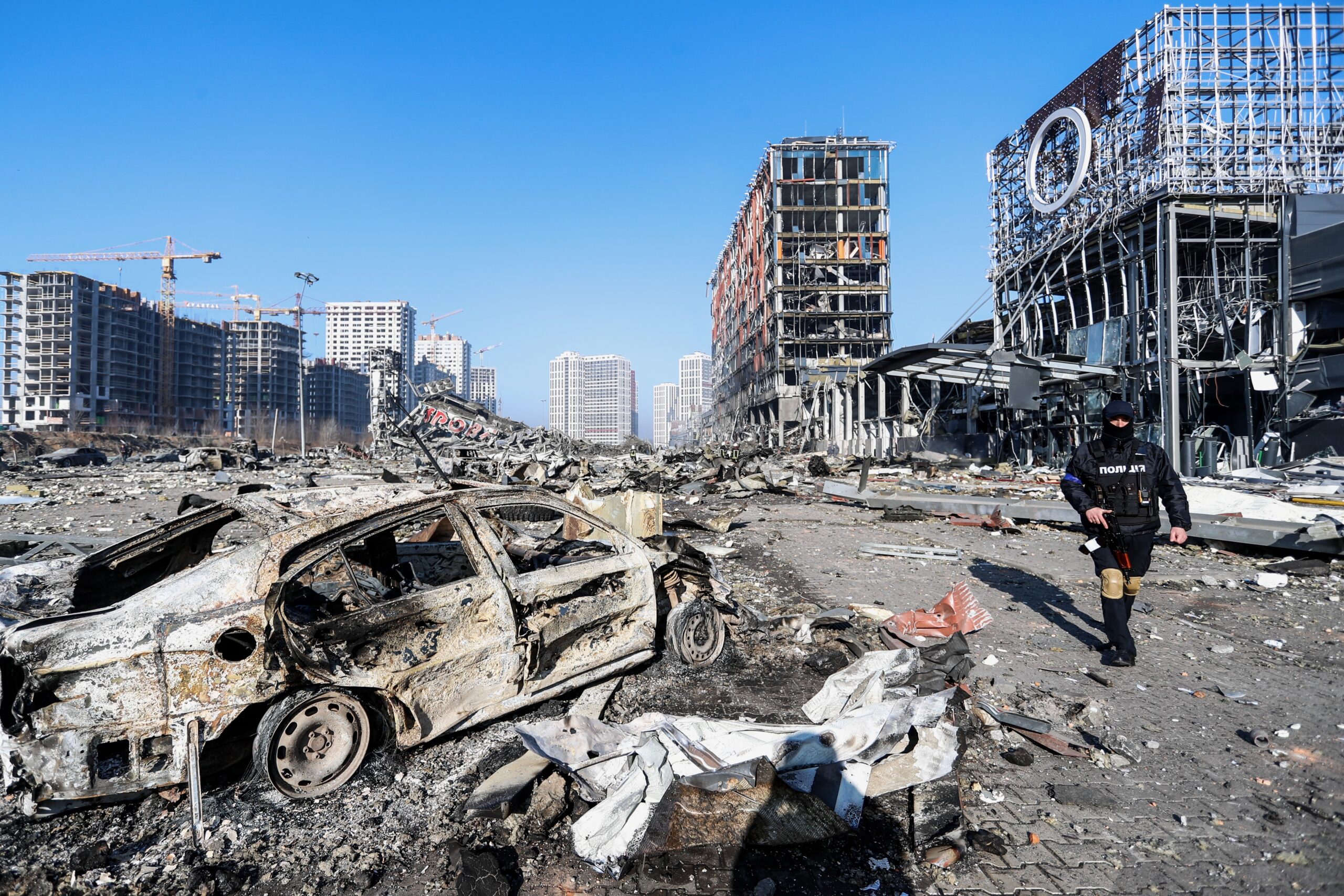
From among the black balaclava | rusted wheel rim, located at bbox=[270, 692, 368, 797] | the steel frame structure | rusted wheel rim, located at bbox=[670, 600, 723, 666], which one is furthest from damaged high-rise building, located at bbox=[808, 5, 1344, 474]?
rusted wheel rim, located at bbox=[270, 692, 368, 797]

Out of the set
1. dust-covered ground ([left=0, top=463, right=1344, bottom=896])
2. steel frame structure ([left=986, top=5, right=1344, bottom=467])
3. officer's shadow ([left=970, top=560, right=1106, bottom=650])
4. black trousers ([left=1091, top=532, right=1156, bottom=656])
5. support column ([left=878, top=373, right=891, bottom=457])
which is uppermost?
steel frame structure ([left=986, top=5, right=1344, bottom=467])

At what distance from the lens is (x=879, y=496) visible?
45.4 feet

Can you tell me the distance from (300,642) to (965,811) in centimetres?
310

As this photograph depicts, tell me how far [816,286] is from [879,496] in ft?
144

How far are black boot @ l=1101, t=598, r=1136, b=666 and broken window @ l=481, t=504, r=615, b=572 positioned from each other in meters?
3.54

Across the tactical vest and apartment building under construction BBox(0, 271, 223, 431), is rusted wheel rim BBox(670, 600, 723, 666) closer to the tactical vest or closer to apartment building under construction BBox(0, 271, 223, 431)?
the tactical vest

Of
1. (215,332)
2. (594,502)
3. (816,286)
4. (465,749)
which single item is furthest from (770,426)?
(215,332)

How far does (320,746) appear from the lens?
3.23m

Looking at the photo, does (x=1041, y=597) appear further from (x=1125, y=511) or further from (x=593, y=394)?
(x=593, y=394)

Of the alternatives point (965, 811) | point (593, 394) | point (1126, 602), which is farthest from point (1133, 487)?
point (593, 394)

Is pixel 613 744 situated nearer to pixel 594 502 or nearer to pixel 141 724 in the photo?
pixel 141 724

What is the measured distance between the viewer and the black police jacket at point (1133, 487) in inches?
191

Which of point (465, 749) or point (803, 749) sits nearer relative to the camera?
point (803, 749)

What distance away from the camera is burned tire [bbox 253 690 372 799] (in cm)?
304
